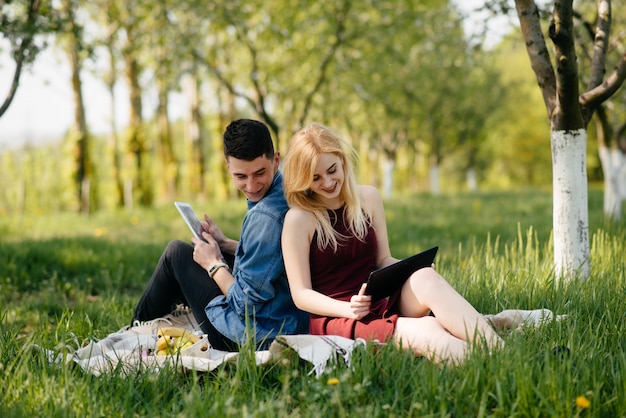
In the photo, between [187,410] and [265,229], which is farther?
[265,229]

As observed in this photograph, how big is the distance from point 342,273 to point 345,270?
3 centimetres

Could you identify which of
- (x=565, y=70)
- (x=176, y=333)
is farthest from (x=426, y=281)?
(x=565, y=70)

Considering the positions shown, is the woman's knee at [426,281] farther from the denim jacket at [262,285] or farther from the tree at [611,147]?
the tree at [611,147]

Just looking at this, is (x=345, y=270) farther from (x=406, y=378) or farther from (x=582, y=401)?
(x=582, y=401)

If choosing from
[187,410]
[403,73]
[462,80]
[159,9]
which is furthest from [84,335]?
[462,80]

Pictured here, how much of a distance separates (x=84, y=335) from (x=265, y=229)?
1.54 meters

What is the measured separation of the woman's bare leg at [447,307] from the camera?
320 centimetres

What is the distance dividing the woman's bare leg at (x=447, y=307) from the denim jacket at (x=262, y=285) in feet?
A: 2.41

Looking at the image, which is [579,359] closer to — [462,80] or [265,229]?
[265,229]

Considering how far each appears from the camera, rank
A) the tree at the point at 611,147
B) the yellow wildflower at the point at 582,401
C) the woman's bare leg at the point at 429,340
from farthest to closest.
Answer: the tree at the point at 611,147 → the woman's bare leg at the point at 429,340 → the yellow wildflower at the point at 582,401

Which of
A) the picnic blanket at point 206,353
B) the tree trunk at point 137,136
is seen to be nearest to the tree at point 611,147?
the picnic blanket at point 206,353

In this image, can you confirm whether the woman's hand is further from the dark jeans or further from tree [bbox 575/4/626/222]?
tree [bbox 575/4/626/222]

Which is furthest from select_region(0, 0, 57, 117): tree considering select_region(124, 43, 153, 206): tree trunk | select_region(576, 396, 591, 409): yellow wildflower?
select_region(124, 43, 153, 206): tree trunk

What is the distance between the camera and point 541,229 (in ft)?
30.7
